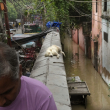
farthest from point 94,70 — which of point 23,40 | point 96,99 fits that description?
point 23,40

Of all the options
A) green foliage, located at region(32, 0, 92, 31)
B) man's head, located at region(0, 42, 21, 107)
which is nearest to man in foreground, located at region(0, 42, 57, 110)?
man's head, located at region(0, 42, 21, 107)

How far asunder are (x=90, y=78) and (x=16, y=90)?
985 centimetres

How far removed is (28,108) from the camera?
1.00 metres

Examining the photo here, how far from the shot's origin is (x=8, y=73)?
837 millimetres

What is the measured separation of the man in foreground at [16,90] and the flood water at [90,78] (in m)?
5.85

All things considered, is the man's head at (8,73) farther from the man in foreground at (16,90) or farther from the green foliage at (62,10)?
the green foliage at (62,10)

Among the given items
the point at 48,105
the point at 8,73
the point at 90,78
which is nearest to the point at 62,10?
the point at 90,78

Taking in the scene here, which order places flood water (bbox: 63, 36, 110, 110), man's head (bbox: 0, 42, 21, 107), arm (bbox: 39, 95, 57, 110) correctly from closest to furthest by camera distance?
1. man's head (bbox: 0, 42, 21, 107)
2. arm (bbox: 39, 95, 57, 110)
3. flood water (bbox: 63, 36, 110, 110)

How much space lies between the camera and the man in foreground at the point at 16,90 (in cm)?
84

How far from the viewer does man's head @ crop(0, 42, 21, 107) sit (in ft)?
2.70

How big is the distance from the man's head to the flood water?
19.7 ft

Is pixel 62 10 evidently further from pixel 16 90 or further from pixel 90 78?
pixel 16 90

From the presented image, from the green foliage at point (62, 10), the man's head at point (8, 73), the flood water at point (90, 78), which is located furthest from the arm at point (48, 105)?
the green foliage at point (62, 10)

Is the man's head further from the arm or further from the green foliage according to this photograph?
the green foliage
